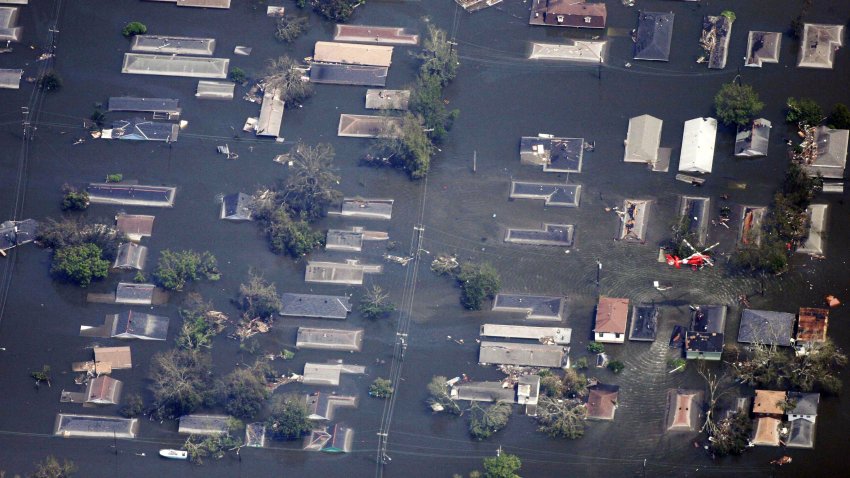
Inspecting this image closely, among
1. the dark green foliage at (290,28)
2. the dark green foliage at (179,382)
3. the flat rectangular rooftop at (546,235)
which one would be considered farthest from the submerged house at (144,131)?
the flat rectangular rooftop at (546,235)

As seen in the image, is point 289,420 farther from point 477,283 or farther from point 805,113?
point 805,113

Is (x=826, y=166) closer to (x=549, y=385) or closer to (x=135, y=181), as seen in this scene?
(x=549, y=385)

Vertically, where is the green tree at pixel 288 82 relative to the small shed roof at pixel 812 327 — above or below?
above

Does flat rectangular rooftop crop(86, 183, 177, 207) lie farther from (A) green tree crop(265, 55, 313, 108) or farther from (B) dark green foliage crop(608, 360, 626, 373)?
(B) dark green foliage crop(608, 360, 626, 373)

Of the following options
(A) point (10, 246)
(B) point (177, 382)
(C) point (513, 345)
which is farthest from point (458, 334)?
(A) point (10, 246)

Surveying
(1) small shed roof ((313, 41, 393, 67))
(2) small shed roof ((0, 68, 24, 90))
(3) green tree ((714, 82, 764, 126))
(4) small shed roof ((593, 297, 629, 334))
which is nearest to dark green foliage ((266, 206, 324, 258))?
(1) small shed roof ((313, 41, 393, 67))

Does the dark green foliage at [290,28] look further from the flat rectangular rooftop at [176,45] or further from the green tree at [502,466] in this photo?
the green tree at [502,466]
